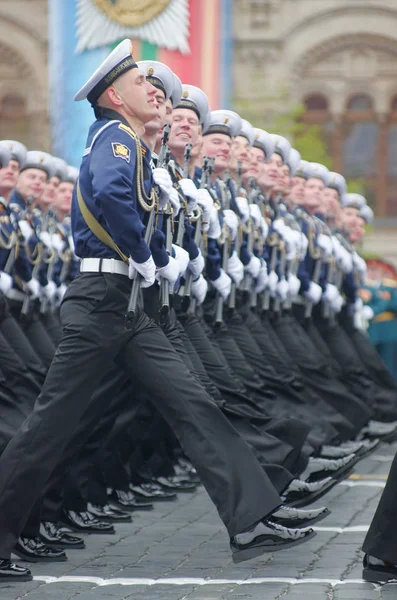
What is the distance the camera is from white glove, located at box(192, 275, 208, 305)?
8031 mm

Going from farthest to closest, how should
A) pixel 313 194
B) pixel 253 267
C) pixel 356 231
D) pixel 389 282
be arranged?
1. pixel 389 282
2. pixel 356 231
3. pixel 313 194
4. pixel 253 267

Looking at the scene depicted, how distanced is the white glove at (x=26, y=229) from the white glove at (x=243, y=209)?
1297 millimetres

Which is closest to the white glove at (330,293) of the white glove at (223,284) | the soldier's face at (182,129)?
the white glove at (223,284)

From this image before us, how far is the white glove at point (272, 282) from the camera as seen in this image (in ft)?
33.1

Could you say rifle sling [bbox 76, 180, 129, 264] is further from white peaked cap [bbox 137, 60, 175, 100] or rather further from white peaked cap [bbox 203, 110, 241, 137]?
white peaked cap [bbox 203, 110, 241, 137]

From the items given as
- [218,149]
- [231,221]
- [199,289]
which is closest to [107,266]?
[199,289]

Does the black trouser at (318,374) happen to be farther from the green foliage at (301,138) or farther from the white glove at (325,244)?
the green foliage at (301,138)

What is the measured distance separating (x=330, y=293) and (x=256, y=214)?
2.12 metres

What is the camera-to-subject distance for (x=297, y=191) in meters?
11.9

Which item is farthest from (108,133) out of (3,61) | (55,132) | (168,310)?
(3,61)

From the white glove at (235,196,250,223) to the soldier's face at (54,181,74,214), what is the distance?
2.57m

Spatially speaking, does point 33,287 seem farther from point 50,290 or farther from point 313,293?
point 313,293

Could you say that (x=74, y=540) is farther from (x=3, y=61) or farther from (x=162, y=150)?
(x=3, y=61)

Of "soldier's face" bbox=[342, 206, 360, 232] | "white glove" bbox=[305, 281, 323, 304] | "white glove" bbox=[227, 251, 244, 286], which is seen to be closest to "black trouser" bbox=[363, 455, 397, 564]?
"white glove" bbox=[227, 251, 244, 286]
